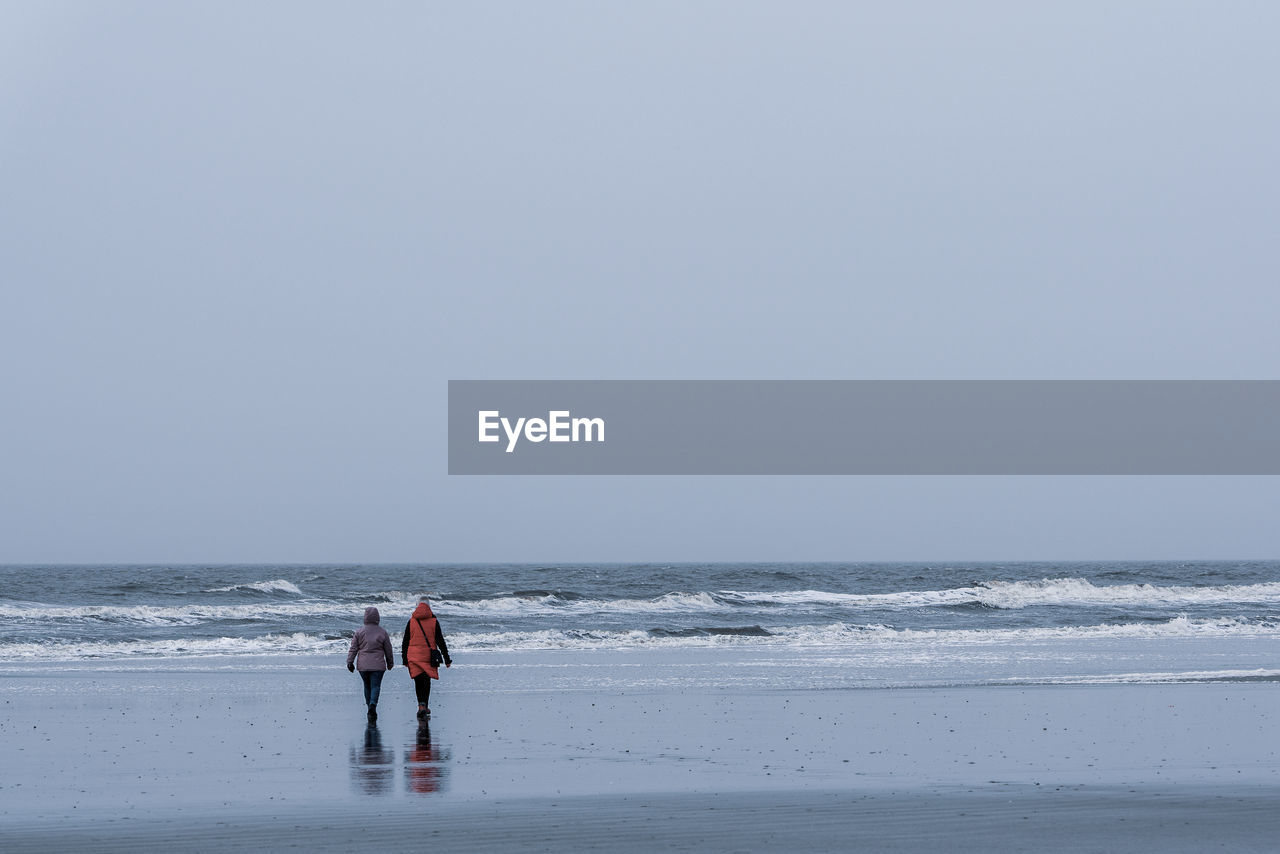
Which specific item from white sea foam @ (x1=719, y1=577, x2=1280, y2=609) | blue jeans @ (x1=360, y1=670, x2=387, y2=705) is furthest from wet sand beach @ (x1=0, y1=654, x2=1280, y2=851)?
white sea foam @ (x1=719, y1=577, x2=1280, y2=609)

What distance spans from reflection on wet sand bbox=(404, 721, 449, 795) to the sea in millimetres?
6918

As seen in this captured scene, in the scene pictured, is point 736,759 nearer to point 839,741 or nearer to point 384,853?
point 839,741

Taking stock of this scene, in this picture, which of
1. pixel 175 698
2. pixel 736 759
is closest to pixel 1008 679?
pixel 736 759

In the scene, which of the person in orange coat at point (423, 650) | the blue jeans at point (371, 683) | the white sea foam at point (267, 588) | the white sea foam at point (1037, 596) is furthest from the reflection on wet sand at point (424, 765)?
the white sea foam at point (267, 588)

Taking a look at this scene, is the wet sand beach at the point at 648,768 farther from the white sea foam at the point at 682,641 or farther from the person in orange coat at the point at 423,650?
the white sea foam at the point at 682,641

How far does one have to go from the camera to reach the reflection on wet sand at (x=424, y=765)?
10.8 m

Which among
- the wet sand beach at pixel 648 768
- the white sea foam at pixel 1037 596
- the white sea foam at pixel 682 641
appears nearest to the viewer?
the wet sand beach at pixel 648 768

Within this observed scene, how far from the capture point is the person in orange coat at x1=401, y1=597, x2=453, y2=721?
51.9 feet

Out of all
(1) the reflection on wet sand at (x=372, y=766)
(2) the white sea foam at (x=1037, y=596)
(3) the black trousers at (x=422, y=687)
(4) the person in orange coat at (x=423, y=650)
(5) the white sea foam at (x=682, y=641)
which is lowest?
(2) the white sea foam at (x=1037, y=596)

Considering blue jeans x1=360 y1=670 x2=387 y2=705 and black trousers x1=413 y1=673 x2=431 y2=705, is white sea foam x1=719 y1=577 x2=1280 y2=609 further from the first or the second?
blue jeans x1=360 y1=670 x2=387 y2=705

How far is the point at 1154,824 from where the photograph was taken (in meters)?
9.07

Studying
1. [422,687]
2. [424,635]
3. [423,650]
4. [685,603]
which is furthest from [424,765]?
[685,603]

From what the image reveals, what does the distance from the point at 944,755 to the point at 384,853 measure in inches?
253

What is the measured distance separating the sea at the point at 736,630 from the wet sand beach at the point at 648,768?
3957 millimetres
